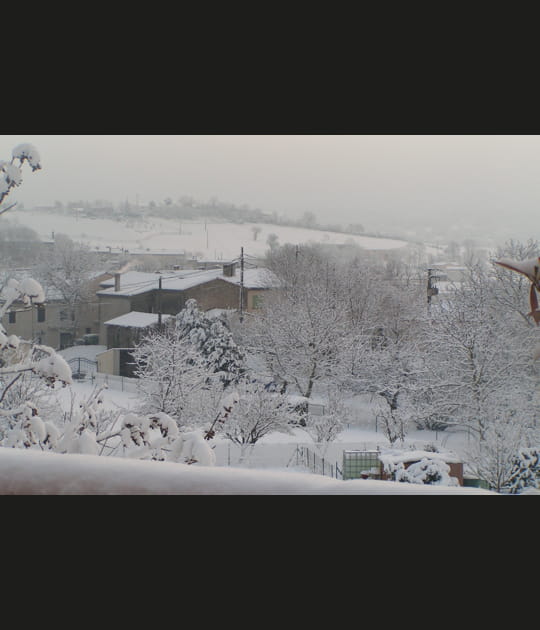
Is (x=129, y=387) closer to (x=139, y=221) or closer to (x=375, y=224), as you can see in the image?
(x=139, y=221)

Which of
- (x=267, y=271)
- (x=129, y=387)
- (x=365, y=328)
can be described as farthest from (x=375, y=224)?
(x=129, y=387)

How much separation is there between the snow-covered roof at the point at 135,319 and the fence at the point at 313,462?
3599mm

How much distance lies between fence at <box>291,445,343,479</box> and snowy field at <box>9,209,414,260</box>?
195 inches

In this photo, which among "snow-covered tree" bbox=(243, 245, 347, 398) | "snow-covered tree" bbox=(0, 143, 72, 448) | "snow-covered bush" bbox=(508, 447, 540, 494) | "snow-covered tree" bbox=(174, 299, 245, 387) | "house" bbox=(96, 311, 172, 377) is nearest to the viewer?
"snow-covered tree" bbox=(0, 143, 72, 448)

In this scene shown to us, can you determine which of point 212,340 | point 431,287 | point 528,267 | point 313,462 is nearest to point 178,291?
point 212,340

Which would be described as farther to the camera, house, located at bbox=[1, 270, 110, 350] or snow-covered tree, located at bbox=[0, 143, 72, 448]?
house, located at bbox=[1, 270, 110, 350]

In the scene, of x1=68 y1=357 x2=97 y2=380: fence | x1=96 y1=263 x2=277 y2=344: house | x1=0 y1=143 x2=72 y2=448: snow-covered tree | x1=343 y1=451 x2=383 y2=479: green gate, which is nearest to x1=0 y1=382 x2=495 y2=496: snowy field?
x1=0 y1=143 x2=72 y2=448: snow-covered tree

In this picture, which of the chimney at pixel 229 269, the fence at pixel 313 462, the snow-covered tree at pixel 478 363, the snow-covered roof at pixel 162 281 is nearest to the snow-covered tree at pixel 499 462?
the snow-covered tree at pixel 478 363

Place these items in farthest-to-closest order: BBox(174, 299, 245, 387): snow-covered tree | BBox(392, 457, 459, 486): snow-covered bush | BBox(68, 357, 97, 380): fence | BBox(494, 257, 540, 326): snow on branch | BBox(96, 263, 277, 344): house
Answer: BBox(96, 263, 277, 344): house, BBox(68, 357, 97, 380): fence, BBox(174, 299, 245, 387): snow-covered tree, BBox(392, 457, 459, 486): snow-covered bush, BBox(494, 257, 540, 326): snow on branch

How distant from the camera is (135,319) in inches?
381

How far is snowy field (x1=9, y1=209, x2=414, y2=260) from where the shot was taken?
36.8 ft

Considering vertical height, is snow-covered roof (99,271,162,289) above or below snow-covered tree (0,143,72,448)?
above

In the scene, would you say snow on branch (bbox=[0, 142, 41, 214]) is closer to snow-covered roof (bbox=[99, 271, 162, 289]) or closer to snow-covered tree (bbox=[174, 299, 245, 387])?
snow-covered tree (bbox=[174, 299, 245, 387])

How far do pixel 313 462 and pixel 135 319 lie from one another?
4158 mm
